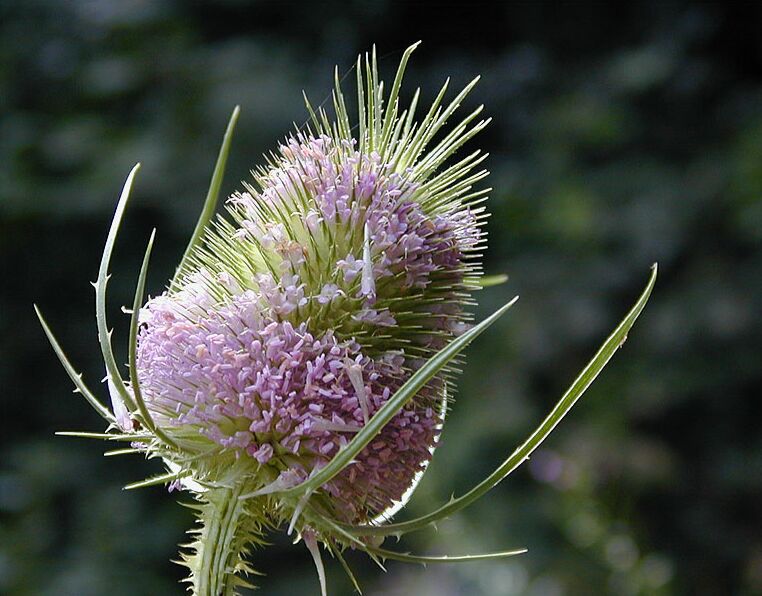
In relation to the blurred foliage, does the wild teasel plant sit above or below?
above

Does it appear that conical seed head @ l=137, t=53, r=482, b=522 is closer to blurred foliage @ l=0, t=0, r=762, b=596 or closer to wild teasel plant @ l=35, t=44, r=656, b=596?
wild teasel plant @ l=35, t=44, r=656, b=596

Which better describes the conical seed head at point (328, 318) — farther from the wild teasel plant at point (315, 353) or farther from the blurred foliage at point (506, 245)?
the blurred foliage at point (506, 245)

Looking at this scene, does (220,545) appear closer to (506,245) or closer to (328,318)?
(328,318)

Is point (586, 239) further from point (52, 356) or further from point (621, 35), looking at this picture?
point (52, 356)

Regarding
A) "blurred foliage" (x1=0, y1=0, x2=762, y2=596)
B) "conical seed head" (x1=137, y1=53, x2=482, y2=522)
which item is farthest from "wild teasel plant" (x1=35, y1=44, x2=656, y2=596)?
"blurred foliage" (x1=0, y1=0, x2=762, y2=596)

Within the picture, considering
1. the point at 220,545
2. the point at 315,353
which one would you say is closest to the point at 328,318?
the point at 315,353

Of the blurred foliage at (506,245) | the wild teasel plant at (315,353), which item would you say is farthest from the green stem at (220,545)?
the blurred foliage at (506,245)

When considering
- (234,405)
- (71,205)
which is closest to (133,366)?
(234,405)
